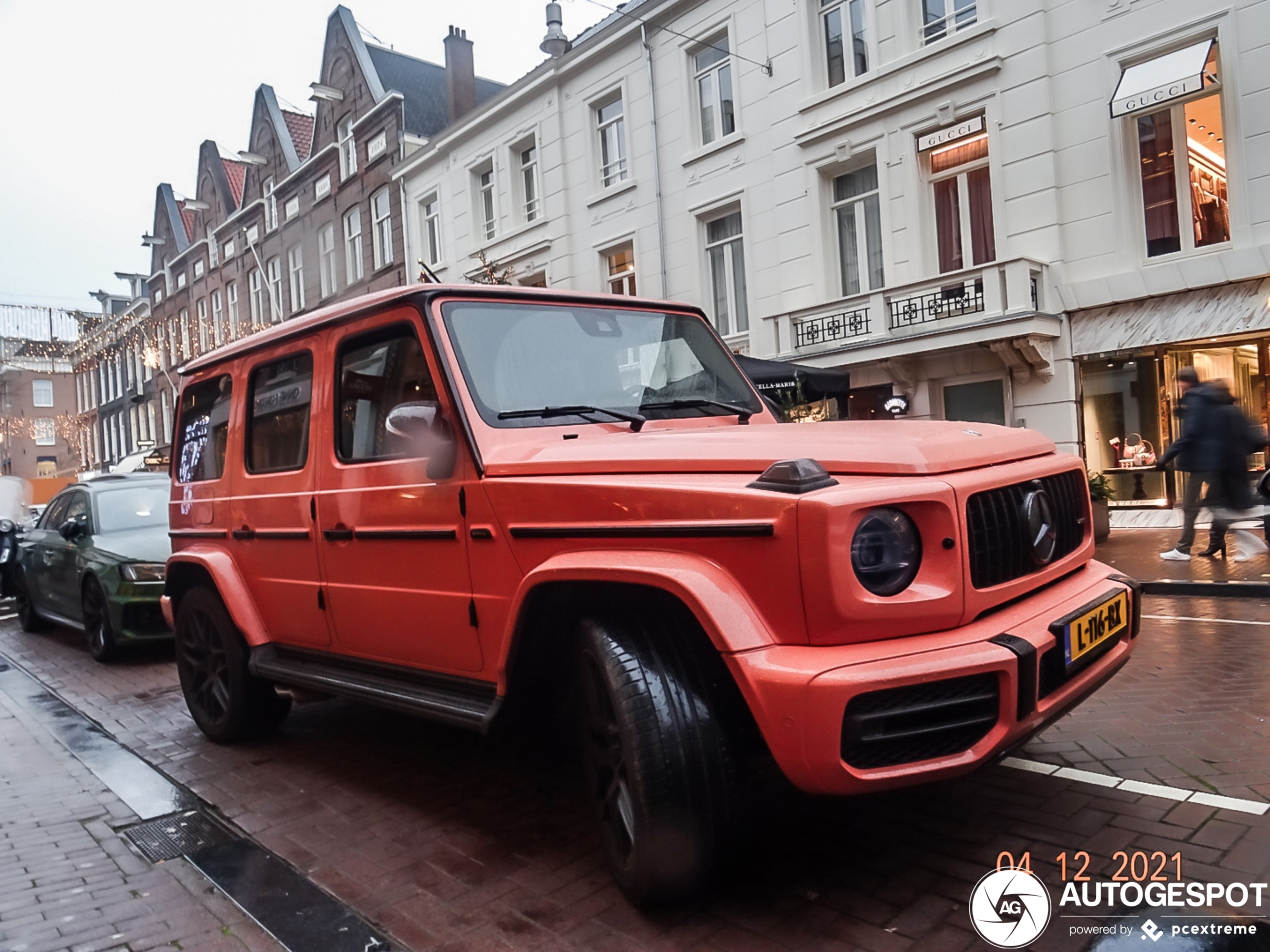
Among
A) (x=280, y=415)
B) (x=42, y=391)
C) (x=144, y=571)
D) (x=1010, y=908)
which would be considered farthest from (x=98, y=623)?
(x=42, y=391)

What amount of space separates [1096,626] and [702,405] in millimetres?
1677

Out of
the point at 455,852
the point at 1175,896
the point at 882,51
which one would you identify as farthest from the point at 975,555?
the point at 882,51

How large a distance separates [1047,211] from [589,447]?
38.8 feet

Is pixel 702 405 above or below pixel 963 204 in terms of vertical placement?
below

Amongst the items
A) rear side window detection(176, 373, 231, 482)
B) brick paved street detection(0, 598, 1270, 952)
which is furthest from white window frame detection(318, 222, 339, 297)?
brick paved street detection(0, 598, 1270, 952)

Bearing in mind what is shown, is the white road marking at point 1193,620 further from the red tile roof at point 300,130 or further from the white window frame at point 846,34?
the red tile roof at point 300,130

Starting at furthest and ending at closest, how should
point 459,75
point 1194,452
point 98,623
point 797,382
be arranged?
point 459,75
point 797,382
point 1194,452
point 98,623

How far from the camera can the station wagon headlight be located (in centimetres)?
746

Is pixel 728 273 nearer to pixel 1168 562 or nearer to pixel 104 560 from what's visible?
pixel 1168 562

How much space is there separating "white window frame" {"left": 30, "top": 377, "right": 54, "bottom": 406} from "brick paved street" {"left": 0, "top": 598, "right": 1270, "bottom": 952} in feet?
215

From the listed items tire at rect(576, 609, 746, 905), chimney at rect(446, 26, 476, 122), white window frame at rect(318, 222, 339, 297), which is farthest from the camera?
white window frame at rect(318, 222, 339, 297)

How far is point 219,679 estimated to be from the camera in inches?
192

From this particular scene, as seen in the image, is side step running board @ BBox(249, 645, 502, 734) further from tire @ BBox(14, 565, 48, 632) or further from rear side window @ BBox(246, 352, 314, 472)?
tire @ BBox(14, 565, 48, 632)

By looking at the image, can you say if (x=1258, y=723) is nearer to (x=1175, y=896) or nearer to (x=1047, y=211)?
(x=1175, y=896)
